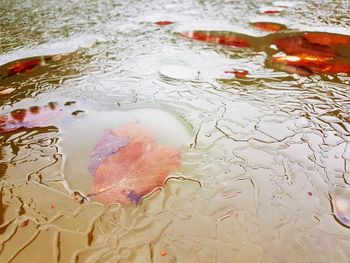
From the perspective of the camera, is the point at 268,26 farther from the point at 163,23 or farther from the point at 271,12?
the point at 163,23

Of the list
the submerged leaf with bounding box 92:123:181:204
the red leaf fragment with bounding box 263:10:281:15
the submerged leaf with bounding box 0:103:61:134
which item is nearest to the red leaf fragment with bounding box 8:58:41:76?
the submerged leaf with bounding box 0:103:61:134

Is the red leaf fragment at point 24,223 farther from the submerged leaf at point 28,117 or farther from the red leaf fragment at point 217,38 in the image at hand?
the red leaf fragment at point 217,38

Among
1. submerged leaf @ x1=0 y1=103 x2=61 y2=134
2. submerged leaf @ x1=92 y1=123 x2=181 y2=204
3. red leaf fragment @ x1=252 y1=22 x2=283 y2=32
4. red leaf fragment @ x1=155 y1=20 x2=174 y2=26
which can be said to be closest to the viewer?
submerged leaf @ x1=92 y1=123 x2=181 y2=204

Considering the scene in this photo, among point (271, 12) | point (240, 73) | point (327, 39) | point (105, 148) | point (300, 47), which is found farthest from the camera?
point (271, 12)

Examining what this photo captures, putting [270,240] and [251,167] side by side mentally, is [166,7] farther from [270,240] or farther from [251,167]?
[270,240]

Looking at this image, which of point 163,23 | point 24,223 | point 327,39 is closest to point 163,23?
point 163,23

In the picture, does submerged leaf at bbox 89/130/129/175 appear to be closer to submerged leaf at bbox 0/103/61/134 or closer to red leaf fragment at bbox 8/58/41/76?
submerged leaf at bbox 0/103/61/134
